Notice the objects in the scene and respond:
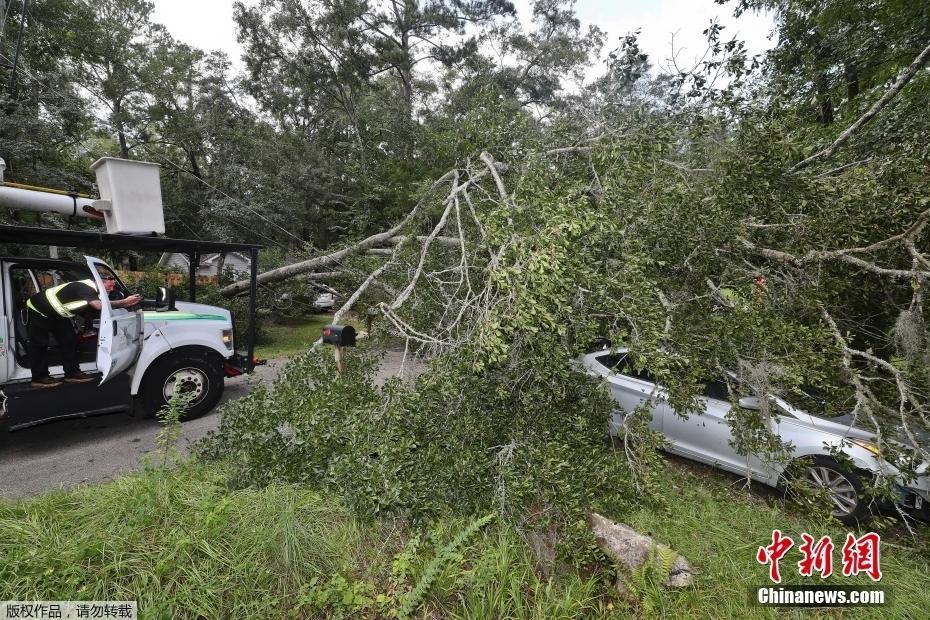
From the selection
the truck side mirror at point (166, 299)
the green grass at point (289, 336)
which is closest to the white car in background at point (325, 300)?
the green grass at point (289, 336)

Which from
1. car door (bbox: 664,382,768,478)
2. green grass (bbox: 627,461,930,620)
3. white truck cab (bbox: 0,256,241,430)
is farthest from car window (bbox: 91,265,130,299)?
car door (bbox: 664,382,768,478)

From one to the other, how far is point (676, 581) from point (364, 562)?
201 centimetres

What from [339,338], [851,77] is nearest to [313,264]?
[339,338]

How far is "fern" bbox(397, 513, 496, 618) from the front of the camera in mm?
2363

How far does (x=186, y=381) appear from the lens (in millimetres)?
5371

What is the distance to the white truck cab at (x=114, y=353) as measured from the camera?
4.26 m

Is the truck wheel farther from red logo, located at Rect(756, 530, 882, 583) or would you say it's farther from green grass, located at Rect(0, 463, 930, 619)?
red logo, located at Rect(756, 530, 882, 583)

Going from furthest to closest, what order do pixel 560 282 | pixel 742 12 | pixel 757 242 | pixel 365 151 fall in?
1. pixel 365 151
2. pixel 742 12
3. pixel 757 242
4. pixel 560 282

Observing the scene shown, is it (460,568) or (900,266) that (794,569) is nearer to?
(460,568)

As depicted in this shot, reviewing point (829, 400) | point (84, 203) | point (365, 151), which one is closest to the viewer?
point (829, 400)

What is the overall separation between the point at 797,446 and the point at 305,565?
431 centimetres

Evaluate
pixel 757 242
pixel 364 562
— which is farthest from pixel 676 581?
pixel 757 242

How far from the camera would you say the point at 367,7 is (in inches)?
611
